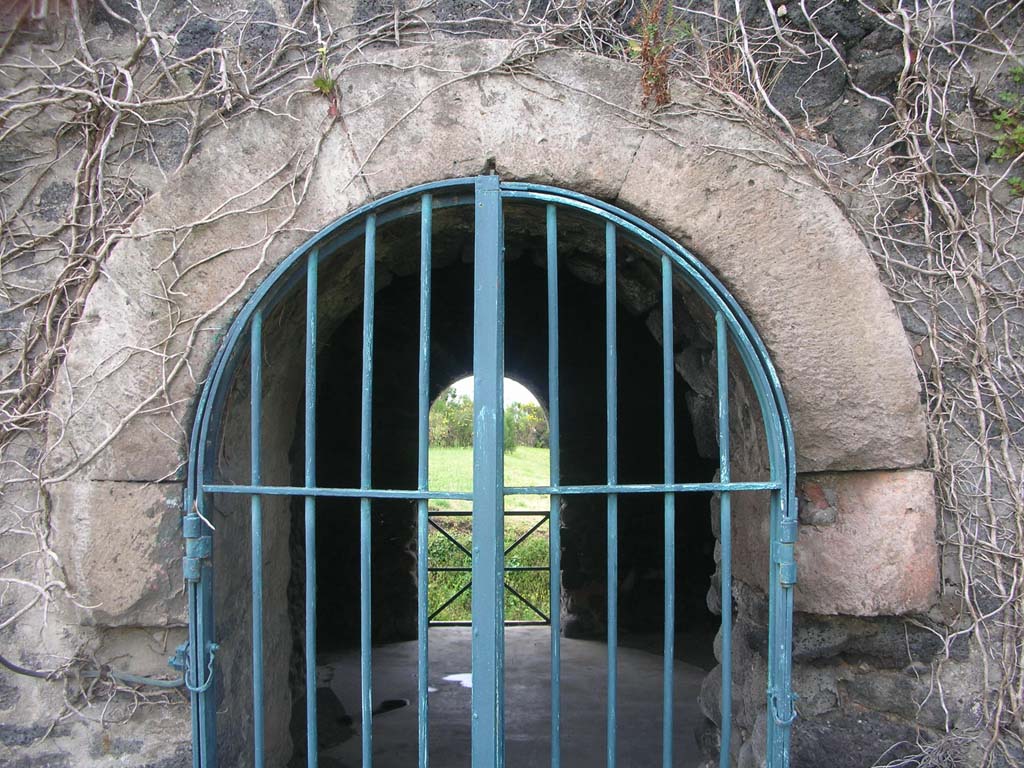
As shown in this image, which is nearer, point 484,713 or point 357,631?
point 484,713

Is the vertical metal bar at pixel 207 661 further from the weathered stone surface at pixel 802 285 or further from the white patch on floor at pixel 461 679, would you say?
the white patch on floor at pixel 461 679

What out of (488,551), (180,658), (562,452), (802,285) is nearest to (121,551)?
(180,658)

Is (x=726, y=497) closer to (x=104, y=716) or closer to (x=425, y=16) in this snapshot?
(x=425, y=16)

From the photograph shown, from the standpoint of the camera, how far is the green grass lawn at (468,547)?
780 cm

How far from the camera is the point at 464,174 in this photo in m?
1.98

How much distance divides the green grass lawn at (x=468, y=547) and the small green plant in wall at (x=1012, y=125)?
4.33 metres

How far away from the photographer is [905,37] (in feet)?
6.66

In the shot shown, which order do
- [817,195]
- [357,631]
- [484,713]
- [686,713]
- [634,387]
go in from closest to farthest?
[484,713]
[817,195]
[686,713]
[357,631]
[634,387]

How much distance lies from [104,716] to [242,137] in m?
1.54

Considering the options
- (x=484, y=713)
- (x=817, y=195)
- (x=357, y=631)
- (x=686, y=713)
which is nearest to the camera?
(x=484, y=713)

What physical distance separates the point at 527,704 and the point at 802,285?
3.19 m

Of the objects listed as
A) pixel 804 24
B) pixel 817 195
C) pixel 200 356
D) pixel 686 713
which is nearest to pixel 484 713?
pixel 200 356

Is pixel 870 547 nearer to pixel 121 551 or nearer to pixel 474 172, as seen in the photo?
pixel 474 172

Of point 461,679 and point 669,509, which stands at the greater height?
point 669,509
